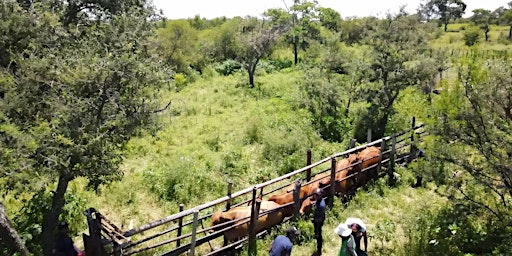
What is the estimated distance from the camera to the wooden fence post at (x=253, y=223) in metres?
7.83

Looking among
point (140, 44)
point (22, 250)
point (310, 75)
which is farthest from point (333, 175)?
point (310, 75)

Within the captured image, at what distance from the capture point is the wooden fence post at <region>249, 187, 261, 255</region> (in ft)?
25.7

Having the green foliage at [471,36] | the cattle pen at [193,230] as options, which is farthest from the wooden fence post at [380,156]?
the green foliage at [471,36]

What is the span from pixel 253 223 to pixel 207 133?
9.05m

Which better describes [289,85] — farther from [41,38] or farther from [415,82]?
[41,38]

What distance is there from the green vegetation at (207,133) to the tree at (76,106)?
0.03 metres

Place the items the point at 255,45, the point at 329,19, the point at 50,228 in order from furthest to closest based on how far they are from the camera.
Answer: the point at 329,19, the point at 255,45, the point at 50,228

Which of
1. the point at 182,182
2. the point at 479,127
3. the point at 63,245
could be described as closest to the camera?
the point at 63,245

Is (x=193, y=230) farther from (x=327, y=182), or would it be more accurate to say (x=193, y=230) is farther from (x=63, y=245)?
(x=327, y=182)

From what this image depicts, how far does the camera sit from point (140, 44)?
23.8 feet

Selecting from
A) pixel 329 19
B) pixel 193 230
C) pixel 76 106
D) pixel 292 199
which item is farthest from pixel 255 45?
pixel 329 19

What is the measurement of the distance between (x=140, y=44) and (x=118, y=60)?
0.82 m

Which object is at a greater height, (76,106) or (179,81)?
(76,106)

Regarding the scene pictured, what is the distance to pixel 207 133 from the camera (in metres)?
16.6
